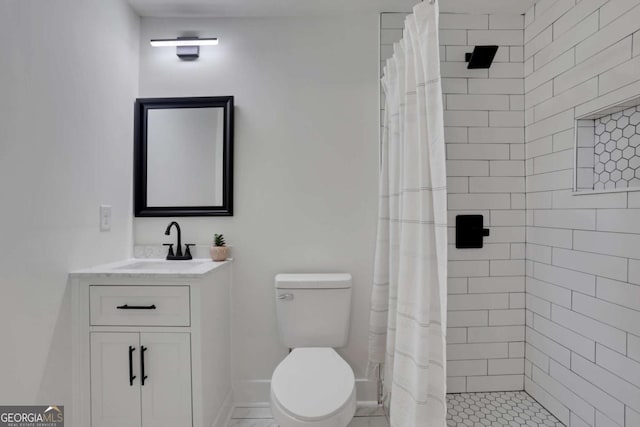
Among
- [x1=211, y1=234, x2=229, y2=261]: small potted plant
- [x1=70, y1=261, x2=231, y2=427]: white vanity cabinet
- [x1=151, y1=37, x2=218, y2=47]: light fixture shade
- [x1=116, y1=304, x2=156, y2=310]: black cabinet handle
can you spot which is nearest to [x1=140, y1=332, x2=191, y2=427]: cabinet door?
[x1=70, y1=261, x2=231, y2=427]: white vanity cabinet

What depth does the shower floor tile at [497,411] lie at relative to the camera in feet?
5.60

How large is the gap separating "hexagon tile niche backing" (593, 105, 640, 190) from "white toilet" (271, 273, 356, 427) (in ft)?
4.45

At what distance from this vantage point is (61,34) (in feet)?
4.50

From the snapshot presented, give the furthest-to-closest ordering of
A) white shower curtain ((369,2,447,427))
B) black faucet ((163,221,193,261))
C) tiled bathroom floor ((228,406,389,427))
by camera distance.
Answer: black faucet ((163,221,193,261)) → tiled bathroom floor ((228,406,389,427)) → white shower curtain ((369,2,447,427))

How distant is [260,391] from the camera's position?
1.97 meters

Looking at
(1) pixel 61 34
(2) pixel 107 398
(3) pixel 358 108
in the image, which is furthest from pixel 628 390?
(1) pixel 61 34

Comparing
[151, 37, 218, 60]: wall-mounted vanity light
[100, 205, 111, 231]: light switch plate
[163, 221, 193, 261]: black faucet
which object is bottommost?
[163, 221, 193, 261]: black faucet

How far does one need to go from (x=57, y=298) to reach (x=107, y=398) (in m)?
0.49

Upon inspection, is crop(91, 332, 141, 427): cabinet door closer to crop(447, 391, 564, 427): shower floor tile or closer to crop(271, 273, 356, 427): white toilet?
crop(271, 273, 356, 427): white toilet

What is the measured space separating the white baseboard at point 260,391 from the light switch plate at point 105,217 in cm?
117

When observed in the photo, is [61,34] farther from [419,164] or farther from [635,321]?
[635,321]

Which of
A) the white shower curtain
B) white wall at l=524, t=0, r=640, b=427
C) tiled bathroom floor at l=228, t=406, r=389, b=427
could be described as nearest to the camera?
the white shower curtain

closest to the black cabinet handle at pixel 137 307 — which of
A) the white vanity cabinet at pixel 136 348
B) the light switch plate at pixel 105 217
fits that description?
the white vanity cabinet at pixel 136 348

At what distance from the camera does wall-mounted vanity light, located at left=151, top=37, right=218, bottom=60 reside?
190cm
